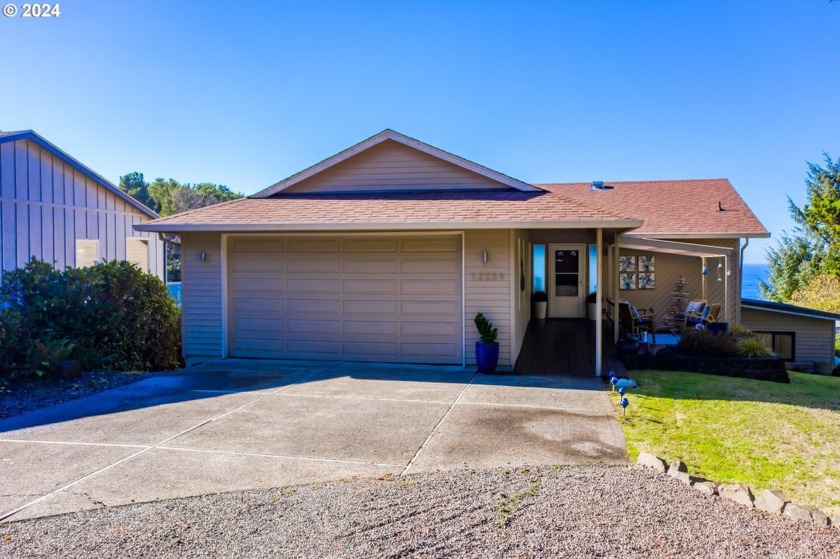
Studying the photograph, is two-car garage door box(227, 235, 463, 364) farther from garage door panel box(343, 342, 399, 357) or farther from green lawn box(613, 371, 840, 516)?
green lawn box(613, 371, 840, 516)

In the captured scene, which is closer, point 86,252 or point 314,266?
point 314,266

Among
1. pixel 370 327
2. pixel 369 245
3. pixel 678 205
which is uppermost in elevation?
pixel 678 205

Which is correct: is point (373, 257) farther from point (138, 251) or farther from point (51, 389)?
point (138, 251)

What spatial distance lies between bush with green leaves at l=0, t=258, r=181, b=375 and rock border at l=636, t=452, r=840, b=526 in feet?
28.3

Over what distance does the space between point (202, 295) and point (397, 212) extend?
410 cm

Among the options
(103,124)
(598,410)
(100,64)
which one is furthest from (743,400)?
(103,124)

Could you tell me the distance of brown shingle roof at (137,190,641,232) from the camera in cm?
937

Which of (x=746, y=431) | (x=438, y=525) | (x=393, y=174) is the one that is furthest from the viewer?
(x=393, y=174)

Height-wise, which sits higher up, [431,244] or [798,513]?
[431,244]

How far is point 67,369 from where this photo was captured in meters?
8.98

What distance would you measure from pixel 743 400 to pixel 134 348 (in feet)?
33.3

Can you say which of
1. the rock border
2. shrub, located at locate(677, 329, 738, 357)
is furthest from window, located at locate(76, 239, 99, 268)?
the rock border

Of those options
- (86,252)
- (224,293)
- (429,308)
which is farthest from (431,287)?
(86,252)

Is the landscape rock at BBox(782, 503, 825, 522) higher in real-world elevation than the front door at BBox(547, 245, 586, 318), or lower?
lower
